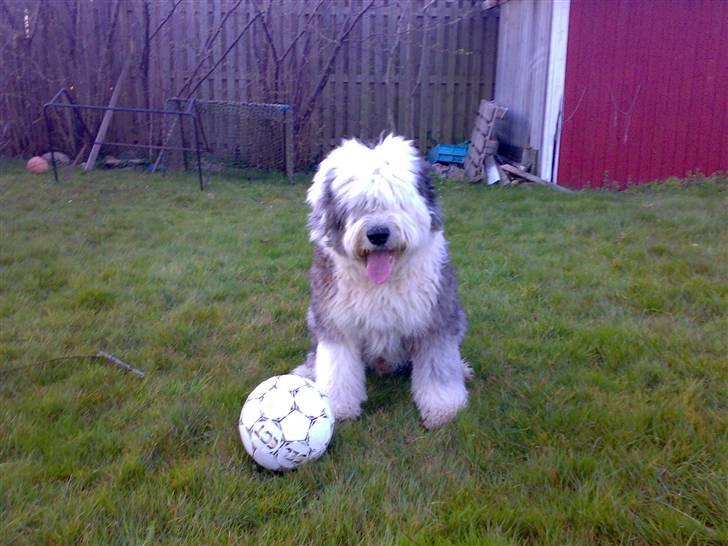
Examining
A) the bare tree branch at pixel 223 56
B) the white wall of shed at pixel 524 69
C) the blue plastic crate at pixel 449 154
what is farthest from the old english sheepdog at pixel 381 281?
the bare tree branch at pixel 223 56

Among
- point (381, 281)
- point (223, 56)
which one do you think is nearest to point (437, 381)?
point (381, 281)

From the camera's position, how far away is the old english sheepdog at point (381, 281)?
10.3ft

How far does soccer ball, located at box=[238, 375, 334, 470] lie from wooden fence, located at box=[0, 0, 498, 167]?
8.31 m

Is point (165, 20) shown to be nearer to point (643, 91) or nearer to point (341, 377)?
point (643, 91)

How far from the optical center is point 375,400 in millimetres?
3684

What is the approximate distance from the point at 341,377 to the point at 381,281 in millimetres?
616

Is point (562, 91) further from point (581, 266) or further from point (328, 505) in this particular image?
point (328, 505)

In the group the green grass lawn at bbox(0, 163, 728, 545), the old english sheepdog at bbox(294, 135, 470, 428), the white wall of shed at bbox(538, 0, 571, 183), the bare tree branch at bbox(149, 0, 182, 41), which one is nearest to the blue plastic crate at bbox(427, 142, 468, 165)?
the white wall of shed at bbox(538, 0, 571, 183)

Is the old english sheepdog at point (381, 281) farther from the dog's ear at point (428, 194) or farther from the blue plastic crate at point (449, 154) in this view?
the blue plastic crate at point (449, 154)

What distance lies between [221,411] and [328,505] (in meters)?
0.99

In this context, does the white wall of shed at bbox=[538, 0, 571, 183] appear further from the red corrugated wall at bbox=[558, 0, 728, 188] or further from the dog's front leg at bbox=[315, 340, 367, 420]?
the dog's front leg at bbox=[315, 340, 367, 420]

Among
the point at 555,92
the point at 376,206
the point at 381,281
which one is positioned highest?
the point at 555,92

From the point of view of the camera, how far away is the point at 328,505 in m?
2.63

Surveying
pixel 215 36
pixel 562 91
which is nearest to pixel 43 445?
pixel 562 91
